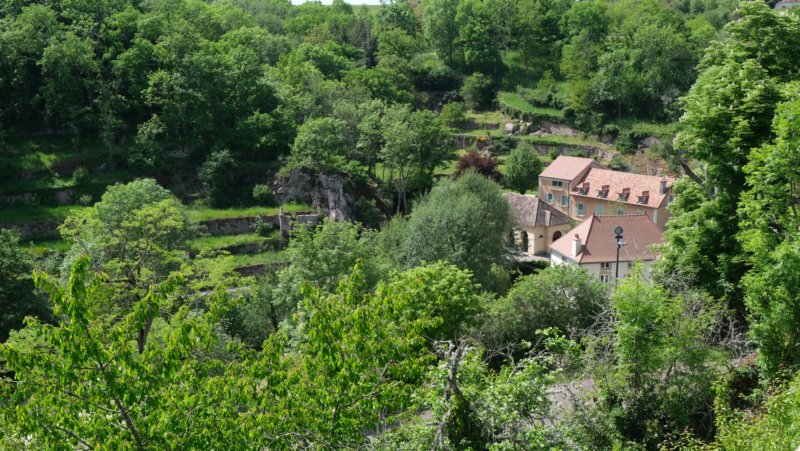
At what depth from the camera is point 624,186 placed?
48375 mm

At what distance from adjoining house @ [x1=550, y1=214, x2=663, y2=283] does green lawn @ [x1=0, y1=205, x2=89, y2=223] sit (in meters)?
26.0

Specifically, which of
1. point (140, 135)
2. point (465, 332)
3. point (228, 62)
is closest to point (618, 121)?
point (228, 62)

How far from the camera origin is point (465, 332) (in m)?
22.0

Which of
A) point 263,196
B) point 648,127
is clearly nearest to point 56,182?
point 263,196

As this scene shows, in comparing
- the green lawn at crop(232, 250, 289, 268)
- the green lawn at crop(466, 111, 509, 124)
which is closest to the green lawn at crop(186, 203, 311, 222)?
the green lawn at crop(232, 250, 289, 268)

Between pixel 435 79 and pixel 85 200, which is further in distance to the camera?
pixel 435 79

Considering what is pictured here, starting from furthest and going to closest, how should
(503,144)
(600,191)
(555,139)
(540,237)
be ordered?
(555,139)
(503,144)
(600,191)
(540,237)

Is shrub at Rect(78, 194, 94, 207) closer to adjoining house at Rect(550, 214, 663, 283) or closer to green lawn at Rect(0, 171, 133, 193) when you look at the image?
green lawn at Rect(0, 171, 133, 193)

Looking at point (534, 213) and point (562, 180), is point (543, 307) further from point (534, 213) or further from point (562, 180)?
point (562, 180)

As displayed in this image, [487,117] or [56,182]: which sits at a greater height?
[56,182]

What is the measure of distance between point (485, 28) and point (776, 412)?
67.2 m

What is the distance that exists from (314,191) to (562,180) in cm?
1855

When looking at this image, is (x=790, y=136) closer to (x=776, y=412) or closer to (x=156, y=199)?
(x=776, y=412)

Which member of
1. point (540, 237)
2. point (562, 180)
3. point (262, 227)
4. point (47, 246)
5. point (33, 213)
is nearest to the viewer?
point (47, 246)
